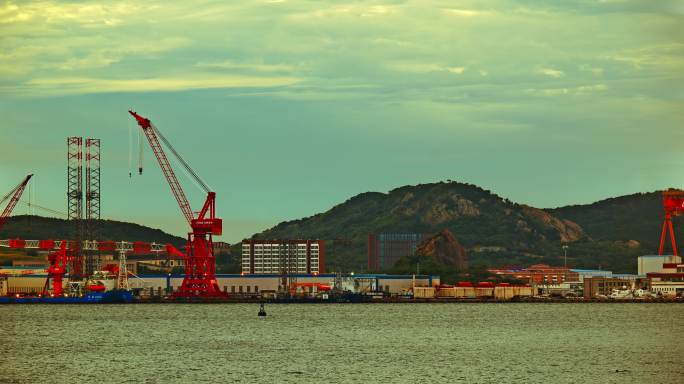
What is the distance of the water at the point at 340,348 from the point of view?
78.5 meters

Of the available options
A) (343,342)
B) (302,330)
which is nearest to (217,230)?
(302,330)

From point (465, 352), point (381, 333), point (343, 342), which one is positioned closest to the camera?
point (465, 352)

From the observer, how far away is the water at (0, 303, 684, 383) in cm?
7850

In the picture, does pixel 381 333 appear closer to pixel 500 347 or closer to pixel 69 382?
pixel 500 347

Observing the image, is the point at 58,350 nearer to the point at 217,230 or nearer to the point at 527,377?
the point at 527,377

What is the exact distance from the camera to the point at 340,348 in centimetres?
9962

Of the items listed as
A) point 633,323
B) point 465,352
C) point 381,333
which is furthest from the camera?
point 633,323

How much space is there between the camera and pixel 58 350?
98.4 metres

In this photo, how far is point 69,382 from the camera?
246 feet

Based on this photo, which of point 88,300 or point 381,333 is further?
point 88,300

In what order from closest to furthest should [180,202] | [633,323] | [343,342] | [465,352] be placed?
[465,352]
[343,342]
[633,323]
[180,202]

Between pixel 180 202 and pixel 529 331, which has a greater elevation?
pixel 180 202

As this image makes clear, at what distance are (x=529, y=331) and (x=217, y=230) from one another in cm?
7702

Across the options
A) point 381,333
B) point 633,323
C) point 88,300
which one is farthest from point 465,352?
point 88,300
